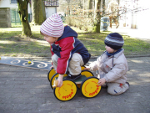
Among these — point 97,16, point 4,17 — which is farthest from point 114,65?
point 4,17

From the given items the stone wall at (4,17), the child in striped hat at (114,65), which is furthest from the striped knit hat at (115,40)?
the stone wall at (4,17)

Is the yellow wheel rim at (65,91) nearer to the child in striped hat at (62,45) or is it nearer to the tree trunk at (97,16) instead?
the child in striped hat at (62,45)

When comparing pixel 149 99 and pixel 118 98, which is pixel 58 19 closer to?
pixel 118 98

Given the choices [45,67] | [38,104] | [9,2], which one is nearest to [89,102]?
[38,104]

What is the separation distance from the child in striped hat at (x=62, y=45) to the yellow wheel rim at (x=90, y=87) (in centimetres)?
24

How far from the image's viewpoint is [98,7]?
1059cm

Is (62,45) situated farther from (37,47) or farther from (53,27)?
(37,47)

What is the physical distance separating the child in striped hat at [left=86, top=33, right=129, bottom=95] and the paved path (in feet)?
0.51

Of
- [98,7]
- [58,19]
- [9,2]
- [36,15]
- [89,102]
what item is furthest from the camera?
[9,2]

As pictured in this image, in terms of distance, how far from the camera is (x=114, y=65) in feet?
9.34

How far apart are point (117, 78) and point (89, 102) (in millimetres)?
623

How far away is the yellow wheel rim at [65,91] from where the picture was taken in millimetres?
2623

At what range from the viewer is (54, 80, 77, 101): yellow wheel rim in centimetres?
262

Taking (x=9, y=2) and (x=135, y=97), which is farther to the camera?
(x=9, y=2)
